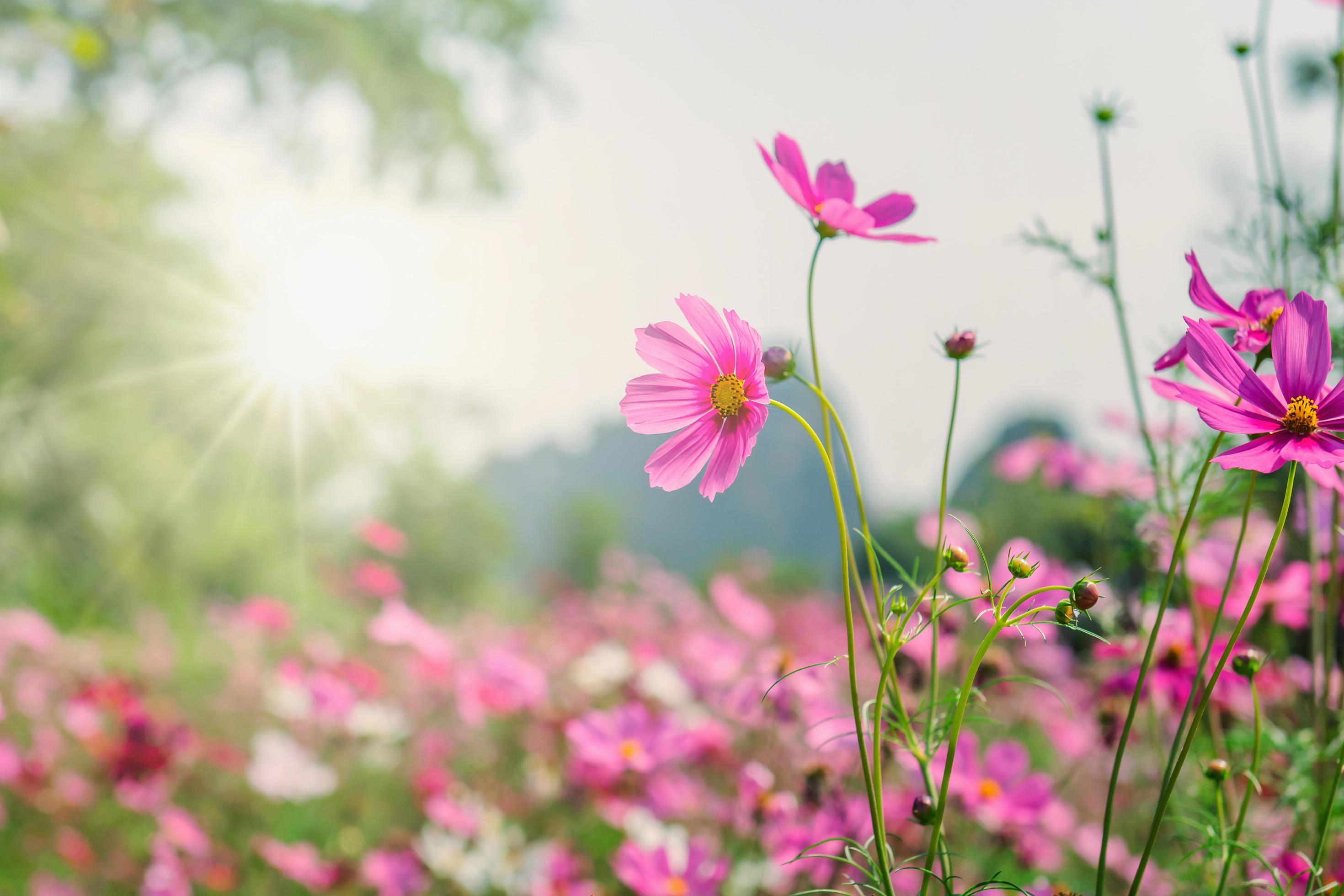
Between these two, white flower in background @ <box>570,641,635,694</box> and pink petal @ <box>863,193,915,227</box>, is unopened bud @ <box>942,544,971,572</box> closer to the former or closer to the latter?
pink petal @ <box>863,193,915,227</box>

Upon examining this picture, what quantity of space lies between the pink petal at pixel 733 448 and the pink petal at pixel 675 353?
31mm

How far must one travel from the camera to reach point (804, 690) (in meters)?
0.70

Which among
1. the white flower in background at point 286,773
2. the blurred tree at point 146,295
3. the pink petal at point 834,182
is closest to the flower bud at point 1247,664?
the pink petal at point 834,182

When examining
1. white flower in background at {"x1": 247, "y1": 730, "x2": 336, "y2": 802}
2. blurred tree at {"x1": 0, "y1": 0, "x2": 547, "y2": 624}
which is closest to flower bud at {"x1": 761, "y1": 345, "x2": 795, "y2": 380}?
white flower in background at {"x1": 247, "y1": 730, "x2": 336, "y2": 802}

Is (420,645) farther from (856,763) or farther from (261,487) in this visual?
(261,487)

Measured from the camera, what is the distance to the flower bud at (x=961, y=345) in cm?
39

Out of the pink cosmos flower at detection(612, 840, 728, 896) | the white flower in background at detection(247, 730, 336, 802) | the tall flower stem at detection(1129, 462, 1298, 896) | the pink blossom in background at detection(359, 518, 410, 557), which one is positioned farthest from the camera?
the pink blossom in background at detection(359, 518, 410, 557)

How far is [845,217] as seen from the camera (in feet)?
1.35

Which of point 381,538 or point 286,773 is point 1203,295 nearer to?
point 286,773

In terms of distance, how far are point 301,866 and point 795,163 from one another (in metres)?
1.06

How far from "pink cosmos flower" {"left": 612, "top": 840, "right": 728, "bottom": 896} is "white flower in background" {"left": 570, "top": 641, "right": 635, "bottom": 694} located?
15.5 inches

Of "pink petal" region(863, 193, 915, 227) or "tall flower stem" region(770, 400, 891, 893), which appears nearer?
"tall flower stem" region(770, 400, 891, 893)

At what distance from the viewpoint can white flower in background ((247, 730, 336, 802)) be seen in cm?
123

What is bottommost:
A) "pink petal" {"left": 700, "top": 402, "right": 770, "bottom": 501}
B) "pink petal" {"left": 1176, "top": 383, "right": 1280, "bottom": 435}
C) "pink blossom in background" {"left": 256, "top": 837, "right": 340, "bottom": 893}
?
"pink blossom in background" {"left": 256, "top": 837, "right": 340, "bottom": 893}
